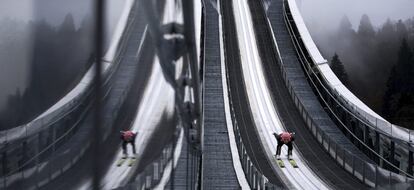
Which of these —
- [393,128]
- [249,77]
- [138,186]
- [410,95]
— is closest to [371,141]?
[393,128]

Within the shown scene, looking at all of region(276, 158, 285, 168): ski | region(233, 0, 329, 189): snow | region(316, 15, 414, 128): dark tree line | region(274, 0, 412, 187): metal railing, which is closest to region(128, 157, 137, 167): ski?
region(274, 0, 412, 187): metal railing

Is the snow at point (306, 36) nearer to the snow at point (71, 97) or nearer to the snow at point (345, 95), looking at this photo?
the snow at point (345, 95)

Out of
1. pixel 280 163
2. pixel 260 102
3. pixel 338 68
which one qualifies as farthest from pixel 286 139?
pixel 338 68

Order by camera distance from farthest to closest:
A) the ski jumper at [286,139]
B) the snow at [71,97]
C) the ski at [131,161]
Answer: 1. the ski jumper at [286,139]
2. the ski at [131,161]
3. the snow at [71,97]

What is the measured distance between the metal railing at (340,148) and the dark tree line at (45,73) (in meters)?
6.65

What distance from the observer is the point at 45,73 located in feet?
4.17

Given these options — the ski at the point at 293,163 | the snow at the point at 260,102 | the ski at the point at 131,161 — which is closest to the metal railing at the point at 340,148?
the snow at the point at 260,102

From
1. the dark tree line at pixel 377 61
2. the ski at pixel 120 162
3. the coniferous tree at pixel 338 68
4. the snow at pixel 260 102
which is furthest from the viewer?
the dark tree line at pixel 377 61

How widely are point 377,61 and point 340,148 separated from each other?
33.2m

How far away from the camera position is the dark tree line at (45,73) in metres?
1.26

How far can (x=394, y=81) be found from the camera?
4147cm

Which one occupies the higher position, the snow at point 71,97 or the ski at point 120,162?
the snow at point 71,97

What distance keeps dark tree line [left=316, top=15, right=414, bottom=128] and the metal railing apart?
15.6 metres

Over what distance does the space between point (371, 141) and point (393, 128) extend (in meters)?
1.56
